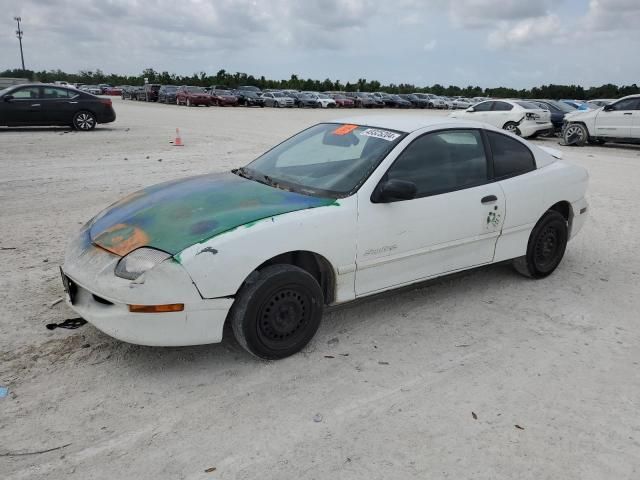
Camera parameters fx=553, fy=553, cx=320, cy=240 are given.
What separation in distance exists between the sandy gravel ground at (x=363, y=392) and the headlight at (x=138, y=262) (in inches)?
25.7

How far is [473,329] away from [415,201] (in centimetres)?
106

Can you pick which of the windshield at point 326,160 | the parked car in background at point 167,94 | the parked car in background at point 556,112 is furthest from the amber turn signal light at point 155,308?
the parked car in background at point 167,94

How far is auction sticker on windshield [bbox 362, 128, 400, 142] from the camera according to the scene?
422 cm

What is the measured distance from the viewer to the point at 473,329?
Result: 416 centimetres

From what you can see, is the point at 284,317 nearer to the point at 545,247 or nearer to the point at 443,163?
the point at 443,163

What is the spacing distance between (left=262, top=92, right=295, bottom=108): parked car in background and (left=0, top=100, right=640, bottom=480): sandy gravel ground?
39.4 metres

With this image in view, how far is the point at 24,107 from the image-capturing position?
52.3 ft

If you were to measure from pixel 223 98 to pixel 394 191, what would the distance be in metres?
39.8

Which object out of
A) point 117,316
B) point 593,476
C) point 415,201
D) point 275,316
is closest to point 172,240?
point 117,316

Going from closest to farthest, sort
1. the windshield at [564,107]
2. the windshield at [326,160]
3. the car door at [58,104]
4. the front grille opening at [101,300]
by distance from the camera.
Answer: the front grille opening at [101,300]
the windshield at [326,160]
the car door at [58,104]
the windshield at [564,107]

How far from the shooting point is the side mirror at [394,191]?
378 centimetres

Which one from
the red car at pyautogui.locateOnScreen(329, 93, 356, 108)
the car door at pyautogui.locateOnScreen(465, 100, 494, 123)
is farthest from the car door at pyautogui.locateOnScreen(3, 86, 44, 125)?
the red car at pyautogui.locateOnScreen(329, 93, 356, 108)

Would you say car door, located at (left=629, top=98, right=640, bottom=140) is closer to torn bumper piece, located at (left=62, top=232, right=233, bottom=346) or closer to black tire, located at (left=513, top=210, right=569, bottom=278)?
black tire, located at (left=513, top=210, right=569, bottom=278)

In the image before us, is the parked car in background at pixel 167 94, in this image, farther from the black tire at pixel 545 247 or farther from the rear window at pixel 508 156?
the black tire at pixel 545 247
